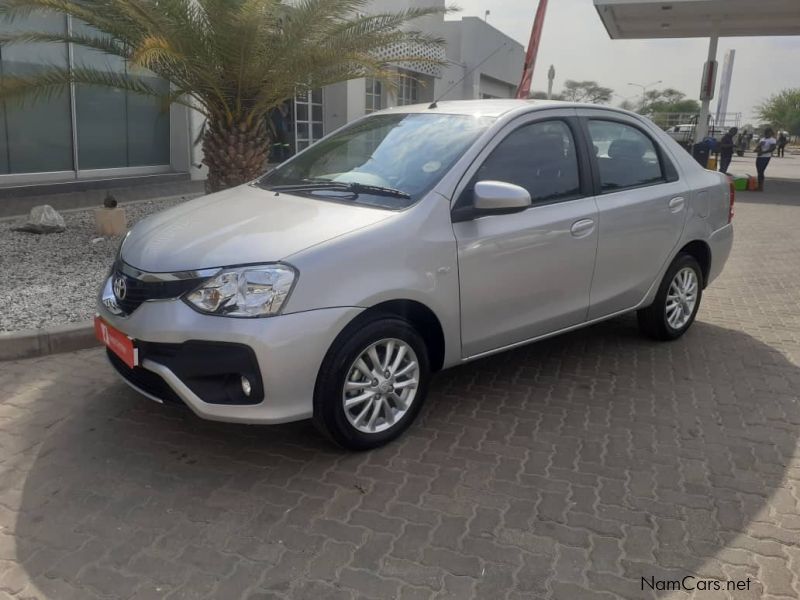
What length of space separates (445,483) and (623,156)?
2772 millimetres

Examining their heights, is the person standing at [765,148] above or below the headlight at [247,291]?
above

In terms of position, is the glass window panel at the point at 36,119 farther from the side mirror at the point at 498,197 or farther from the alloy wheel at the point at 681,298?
the alloy wheel at the point at 681,298

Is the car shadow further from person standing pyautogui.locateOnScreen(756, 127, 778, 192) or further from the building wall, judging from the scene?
person standing pyautogui.locateOnScreen(756, 127, 778, 192)

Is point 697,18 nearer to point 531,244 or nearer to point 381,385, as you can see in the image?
point 531,244

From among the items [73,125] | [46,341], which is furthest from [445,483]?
[73,125]

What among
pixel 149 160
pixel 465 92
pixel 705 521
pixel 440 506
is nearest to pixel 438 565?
pixel 440 506

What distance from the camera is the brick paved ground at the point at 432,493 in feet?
8.78

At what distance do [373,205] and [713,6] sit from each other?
62.2ft

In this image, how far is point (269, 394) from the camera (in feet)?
10.3

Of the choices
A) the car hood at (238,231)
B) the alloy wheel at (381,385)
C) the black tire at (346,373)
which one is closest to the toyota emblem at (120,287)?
the car hood at (238,231)

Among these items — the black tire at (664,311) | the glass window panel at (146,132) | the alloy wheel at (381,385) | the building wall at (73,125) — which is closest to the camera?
the alloy wheel at (381,385)

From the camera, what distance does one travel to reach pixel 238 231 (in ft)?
11.4

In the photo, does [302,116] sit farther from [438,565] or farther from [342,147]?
[438,565]

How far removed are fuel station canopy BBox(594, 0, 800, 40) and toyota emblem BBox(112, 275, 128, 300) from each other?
18154 mm
